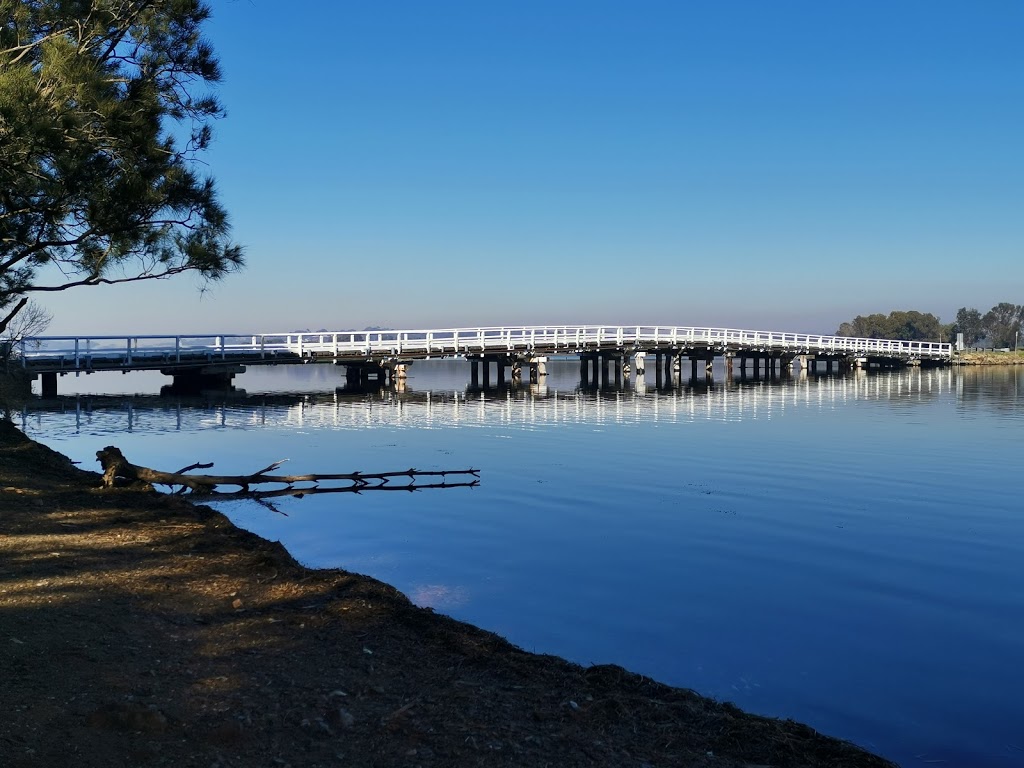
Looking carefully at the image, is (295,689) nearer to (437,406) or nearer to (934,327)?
(437,406)

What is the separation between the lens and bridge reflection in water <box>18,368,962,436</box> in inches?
1091

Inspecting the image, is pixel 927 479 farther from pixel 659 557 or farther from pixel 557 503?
pixel 659 557

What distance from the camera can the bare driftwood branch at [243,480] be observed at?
1267 centimetres

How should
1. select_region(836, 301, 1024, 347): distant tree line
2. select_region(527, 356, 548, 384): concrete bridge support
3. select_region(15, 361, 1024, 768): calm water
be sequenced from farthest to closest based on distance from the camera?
select_region(836, 301, 1024, 347): distant tree line, select_region(527, 356, 548, 384): concrete bridge support, select_region(15, 361, 1024, 768): calm water

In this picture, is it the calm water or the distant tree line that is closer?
the calm water

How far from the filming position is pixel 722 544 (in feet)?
37.7

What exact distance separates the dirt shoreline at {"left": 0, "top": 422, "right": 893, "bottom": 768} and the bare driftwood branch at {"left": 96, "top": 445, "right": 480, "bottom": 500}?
15.6ft

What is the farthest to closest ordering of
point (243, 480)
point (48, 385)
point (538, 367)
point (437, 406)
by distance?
point (538, 367)
point (48, 385)
point (437, 406)
point (243, 480)

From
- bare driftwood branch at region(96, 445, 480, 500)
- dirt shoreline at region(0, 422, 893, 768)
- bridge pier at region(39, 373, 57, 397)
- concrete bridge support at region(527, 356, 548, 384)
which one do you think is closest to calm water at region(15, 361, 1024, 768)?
bare driftwood branch at region(96, 445, 480, 500)

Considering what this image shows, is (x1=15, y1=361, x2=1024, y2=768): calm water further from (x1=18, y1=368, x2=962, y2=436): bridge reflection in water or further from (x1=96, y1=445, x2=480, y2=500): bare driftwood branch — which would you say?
(x1=18, y1=368, x2=962, y2=436): bridge reflection in water

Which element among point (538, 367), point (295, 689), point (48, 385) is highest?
point (538, 367)

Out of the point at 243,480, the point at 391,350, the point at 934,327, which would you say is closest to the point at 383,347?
the point at 391,350

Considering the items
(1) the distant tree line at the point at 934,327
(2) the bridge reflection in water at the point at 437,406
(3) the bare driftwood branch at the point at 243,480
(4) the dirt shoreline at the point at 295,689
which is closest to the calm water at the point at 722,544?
(3) the bare driftwood branch at the point at 243,480

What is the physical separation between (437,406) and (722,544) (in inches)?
925
